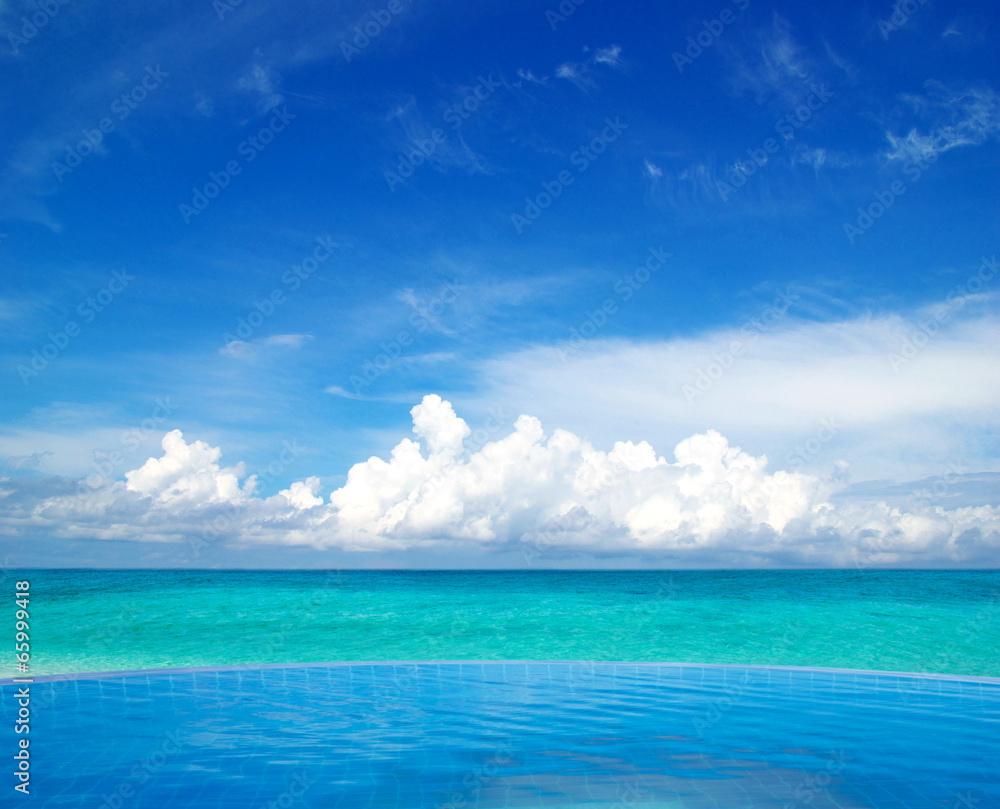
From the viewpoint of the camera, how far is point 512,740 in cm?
852

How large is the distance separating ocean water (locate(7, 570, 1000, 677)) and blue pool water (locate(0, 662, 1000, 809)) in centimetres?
807

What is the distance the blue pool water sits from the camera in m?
6.41

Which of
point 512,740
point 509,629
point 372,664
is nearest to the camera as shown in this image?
point 512,740

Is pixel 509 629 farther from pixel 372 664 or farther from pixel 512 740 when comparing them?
pixel 512 740

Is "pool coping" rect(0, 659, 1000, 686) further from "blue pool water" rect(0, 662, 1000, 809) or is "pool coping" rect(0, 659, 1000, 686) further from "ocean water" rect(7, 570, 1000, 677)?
"ocean water" rect(7, 570, 1000, 677)

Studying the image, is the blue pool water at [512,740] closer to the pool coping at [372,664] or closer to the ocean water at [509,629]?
the pool coping at [372,664]

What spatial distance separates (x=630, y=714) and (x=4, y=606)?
2901 centimetres

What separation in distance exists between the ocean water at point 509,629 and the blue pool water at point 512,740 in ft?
26.5

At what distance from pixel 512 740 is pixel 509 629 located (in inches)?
744

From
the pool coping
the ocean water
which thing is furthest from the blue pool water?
the ocean water

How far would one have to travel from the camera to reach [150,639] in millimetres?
23047

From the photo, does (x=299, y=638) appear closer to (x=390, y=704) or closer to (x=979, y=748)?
(x=390, y=704)

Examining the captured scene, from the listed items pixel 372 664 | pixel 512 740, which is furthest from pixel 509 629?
pixel 512 740

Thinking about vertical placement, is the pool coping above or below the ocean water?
above
